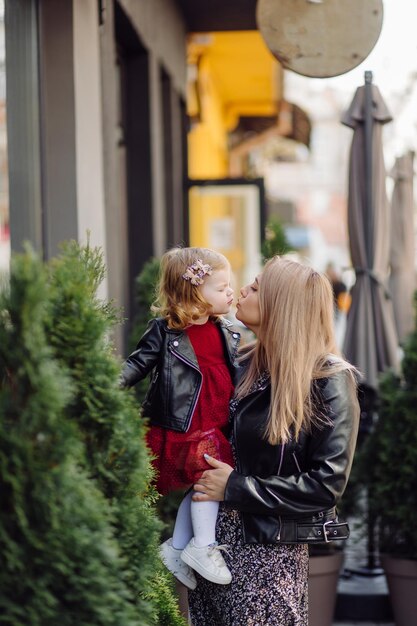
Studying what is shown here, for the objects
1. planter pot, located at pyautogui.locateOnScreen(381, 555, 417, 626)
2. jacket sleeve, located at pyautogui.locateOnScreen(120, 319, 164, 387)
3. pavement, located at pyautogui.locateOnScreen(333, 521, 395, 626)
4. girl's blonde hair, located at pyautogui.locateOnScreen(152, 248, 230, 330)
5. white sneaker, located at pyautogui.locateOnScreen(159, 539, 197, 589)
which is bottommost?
pavement, located at pyautogui.locateOnScreen(333, 521, 395, 626)

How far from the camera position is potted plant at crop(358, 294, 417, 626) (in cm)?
574

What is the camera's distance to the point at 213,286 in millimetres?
3525

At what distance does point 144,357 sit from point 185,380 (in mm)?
152

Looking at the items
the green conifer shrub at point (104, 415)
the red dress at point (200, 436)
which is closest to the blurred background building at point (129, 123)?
the green conifer shrub at point (104, 415)

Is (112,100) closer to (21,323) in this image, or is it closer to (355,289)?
(355,289)

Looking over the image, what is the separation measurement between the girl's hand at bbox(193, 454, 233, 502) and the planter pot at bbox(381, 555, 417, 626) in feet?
9.15

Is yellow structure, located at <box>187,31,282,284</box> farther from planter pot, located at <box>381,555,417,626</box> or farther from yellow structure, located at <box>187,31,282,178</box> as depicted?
planter pot, located at <box>381,555,417,626</box>

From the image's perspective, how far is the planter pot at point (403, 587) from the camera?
5723 mm

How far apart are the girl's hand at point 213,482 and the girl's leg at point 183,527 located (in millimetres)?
192

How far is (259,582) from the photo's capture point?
325 cm

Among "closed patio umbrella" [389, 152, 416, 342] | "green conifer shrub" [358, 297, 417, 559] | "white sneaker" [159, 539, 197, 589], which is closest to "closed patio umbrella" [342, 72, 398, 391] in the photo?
"green conifer shrub" [358, 297, 417, 559]

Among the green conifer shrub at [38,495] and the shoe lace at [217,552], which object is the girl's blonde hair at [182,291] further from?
the green conifer shrub at [38,495]

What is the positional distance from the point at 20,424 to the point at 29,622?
41 centimetres

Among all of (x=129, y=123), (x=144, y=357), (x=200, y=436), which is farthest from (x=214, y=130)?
(x=200, y=436)
